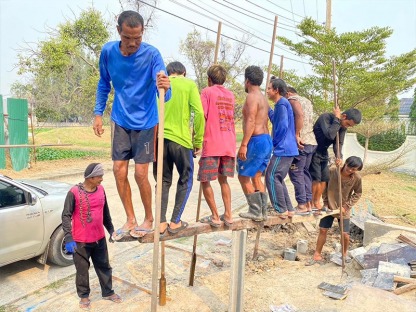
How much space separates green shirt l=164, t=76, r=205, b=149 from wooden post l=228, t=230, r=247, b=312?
1269 millimetres

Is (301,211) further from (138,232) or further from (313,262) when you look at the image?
(138,232)

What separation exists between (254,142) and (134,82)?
1.64m

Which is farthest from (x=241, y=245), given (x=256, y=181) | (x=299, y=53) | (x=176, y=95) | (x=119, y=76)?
(x=299, y=53)

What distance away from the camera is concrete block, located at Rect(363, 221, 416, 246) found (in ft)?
21.4

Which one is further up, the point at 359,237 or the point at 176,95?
the point at 176,95

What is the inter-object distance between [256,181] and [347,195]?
2.25 meters

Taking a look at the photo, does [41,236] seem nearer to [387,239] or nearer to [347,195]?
[347,195]

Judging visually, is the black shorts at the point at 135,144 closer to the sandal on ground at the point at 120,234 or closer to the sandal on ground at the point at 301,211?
the sandal on ground at the point at 120,234

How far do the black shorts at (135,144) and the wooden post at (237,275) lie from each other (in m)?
1.46

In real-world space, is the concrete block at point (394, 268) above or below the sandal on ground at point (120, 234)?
below

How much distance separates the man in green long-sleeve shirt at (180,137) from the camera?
3.32 meters

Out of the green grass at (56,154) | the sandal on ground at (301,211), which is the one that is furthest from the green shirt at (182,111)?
the green grass at (56,154)

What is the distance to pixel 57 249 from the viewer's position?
5.32 meters

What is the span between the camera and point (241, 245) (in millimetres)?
3840
